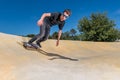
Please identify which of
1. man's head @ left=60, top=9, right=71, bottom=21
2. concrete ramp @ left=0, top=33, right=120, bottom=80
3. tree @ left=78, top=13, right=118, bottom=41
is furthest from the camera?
tree @ left=78, top=13, right=118, bottom=41

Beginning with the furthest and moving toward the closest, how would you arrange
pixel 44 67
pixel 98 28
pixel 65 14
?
1. pixel 98 28
2. pixel 65 14
3. pixel 44 67

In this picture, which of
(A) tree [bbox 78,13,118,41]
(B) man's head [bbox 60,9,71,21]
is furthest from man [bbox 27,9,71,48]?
(A) tree [bbox 78,13,118,41]

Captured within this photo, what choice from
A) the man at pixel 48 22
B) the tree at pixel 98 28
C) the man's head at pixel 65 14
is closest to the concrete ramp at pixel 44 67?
the man at pixel 48 22

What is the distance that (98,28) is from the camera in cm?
6138

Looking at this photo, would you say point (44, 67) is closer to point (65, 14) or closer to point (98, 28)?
point (65, 14)

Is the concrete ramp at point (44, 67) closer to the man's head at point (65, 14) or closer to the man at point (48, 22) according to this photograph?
the man at point (48, 22)

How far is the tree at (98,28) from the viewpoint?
60.5 m

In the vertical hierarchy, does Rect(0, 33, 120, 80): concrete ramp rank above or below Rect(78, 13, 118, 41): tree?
below

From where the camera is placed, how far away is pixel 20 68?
11.6 meters

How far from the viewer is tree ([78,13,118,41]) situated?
198ft

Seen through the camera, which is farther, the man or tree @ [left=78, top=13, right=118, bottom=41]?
tree @ [left=78, top=13, right=118, bottom=41]

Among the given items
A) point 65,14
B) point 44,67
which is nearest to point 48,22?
point 65,14

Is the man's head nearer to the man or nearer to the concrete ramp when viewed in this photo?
the man

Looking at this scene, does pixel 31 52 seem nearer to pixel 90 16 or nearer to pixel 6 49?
pixel 6 49
